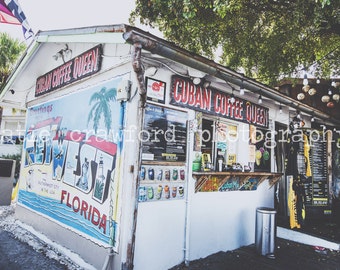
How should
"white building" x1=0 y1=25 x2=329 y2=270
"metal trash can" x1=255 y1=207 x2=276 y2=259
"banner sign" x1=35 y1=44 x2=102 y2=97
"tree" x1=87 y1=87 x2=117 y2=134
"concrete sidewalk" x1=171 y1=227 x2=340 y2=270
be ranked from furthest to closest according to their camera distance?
1. "metal trash can" x1=255 y1=207 x2=276 y2=259
2. "banner sign" x1=35 y1=44 x2=102 y2=97
3. "concrete sidewalk" x1=171 y1=227 x2=340 y2=270
4. "tree" x1=87 y1=87 x2=117 y2=134
5. "white building" x1=0 y1=25 x2=329 y2=270

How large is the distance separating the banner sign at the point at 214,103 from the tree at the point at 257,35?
277cm

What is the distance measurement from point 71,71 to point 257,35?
20.8ft

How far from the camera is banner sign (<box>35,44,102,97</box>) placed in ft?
16.2

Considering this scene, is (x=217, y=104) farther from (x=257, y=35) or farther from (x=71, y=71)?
(x=257, y=35)

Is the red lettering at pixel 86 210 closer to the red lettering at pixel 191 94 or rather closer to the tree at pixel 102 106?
the tree at pixel 102 106

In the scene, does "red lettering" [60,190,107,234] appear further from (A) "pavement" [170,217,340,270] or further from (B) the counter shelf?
(B) the counter shelf

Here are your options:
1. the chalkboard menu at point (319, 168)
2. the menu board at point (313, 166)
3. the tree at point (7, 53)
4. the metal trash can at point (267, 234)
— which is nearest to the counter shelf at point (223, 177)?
the metal trash can at point (267, 234)

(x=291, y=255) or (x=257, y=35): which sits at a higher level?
(x=257, y=35)

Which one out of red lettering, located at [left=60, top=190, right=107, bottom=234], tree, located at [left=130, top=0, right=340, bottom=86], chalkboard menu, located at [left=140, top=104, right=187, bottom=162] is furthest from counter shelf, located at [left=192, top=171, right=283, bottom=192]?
tree, located at [left=130, top=0, right=340, bottom=86]

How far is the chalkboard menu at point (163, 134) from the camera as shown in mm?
4152

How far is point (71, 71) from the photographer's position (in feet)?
18.7

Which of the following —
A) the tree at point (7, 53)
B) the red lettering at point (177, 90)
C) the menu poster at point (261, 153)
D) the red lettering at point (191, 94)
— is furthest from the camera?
the tree at point (7, 53)

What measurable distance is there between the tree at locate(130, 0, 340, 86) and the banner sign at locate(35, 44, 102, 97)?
3.16 meters

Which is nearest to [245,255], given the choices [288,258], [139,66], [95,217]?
[288,258]
